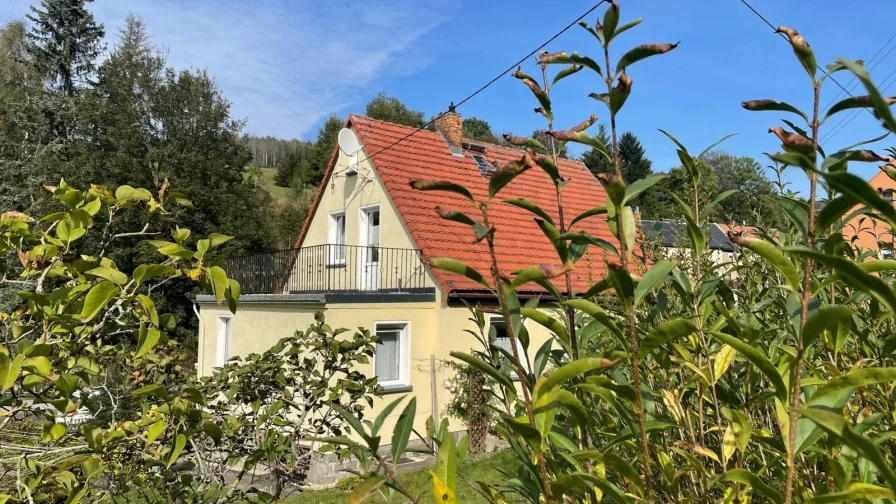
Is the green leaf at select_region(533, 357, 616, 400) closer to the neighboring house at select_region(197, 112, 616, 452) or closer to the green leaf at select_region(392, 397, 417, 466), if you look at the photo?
the green leaf at select_region(392, 397, 417, 466)

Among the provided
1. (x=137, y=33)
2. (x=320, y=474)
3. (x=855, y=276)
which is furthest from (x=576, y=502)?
(x=137, y=33)

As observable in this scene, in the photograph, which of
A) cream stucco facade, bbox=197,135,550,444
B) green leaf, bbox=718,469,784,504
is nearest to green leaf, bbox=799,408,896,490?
green leaf, bbox=718,469,784,504

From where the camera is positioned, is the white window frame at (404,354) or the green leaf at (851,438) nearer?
the green leaf at (851,438)

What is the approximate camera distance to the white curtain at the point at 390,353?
11188 millimetres

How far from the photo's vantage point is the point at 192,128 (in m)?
26.8

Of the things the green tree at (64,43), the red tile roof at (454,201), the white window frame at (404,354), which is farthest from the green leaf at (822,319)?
the green tree at (64,43)

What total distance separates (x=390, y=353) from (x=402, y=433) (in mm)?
10571

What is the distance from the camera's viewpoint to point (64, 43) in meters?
30.8

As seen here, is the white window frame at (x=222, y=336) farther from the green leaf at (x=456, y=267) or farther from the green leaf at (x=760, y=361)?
the green leaf at (x=760, y=361)

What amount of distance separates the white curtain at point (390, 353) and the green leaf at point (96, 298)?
9588 mm

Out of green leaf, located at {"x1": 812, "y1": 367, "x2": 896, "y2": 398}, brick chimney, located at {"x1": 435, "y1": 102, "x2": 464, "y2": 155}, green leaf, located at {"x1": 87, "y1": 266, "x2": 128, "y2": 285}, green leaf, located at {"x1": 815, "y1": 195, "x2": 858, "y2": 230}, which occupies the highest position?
brick chimney, located at {"x1": 435, "y1": 102, "x2": 464, "y2": 155}

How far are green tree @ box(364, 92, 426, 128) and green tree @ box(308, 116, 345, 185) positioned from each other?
3314mm

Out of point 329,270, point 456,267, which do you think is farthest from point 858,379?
point 329,270

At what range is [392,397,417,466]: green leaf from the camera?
92cm
